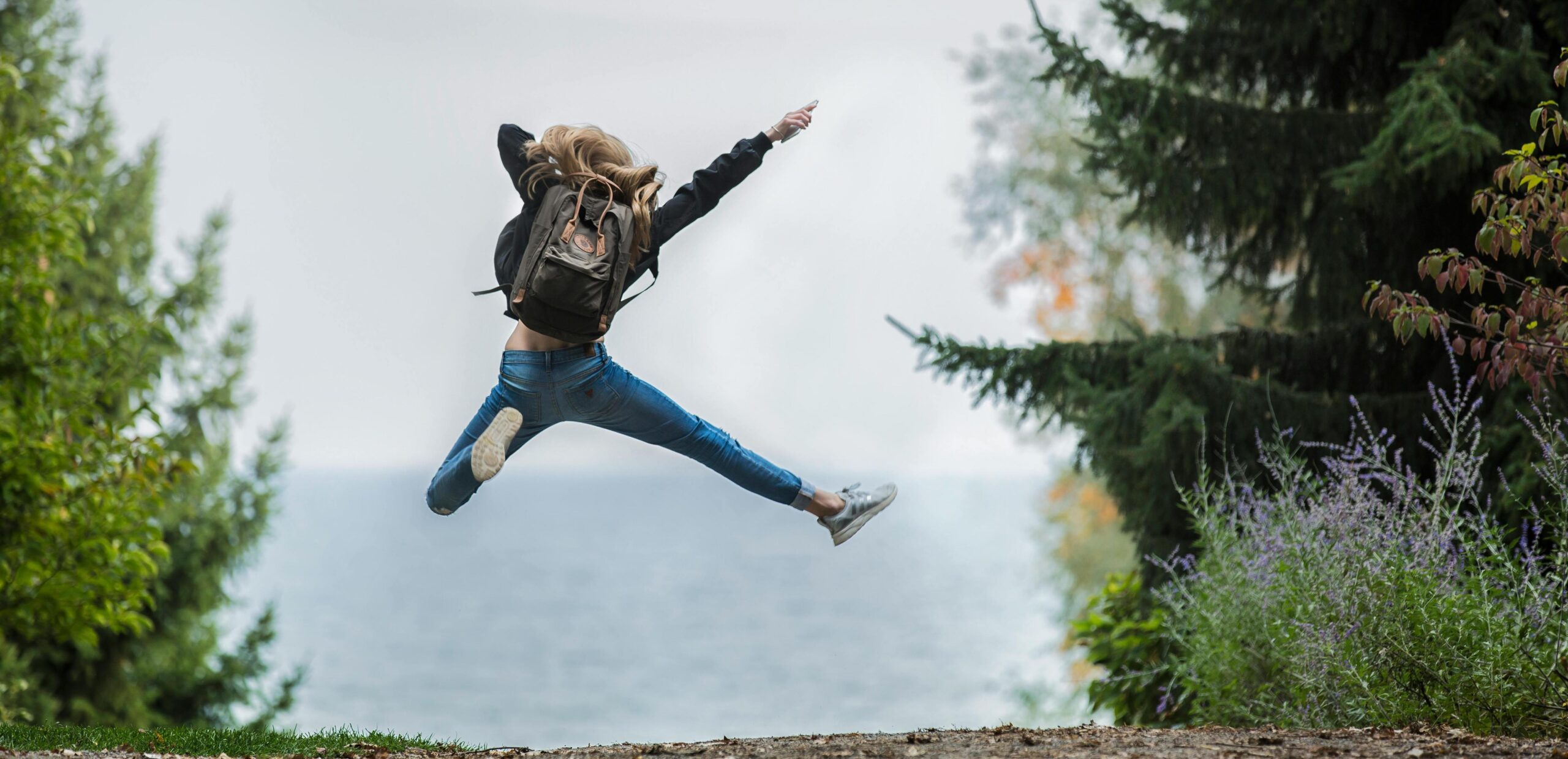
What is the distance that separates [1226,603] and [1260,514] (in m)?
0.44

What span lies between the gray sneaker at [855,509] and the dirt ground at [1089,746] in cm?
75

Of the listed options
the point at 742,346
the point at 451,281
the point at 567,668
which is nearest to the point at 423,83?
the point at 742,346

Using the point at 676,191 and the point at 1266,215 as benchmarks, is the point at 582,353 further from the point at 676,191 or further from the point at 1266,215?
the point at 1266,215

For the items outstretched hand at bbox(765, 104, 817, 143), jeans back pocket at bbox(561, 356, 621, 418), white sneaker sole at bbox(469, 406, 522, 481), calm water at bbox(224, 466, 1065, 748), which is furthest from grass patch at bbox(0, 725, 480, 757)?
calm water at bbox(224, 466, 1065, 748)

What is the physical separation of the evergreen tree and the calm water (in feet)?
25.2

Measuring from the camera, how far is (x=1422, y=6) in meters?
6.70

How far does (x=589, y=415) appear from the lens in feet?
13.0

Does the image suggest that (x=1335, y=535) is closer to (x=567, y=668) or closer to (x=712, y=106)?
(x=712, y=106)

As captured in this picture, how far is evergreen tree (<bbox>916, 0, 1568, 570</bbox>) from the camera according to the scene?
593 cm

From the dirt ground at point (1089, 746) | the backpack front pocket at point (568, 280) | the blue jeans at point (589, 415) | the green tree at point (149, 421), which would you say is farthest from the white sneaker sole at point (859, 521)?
the green tree at point (149, 421)

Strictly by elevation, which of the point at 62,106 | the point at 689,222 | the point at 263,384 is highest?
the point at 263,384

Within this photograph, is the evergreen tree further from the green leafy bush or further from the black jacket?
the black jacket

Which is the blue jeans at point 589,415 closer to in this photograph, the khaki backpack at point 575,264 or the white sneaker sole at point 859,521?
the khaki backpack at point 575,264

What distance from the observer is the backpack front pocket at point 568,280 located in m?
3.57
